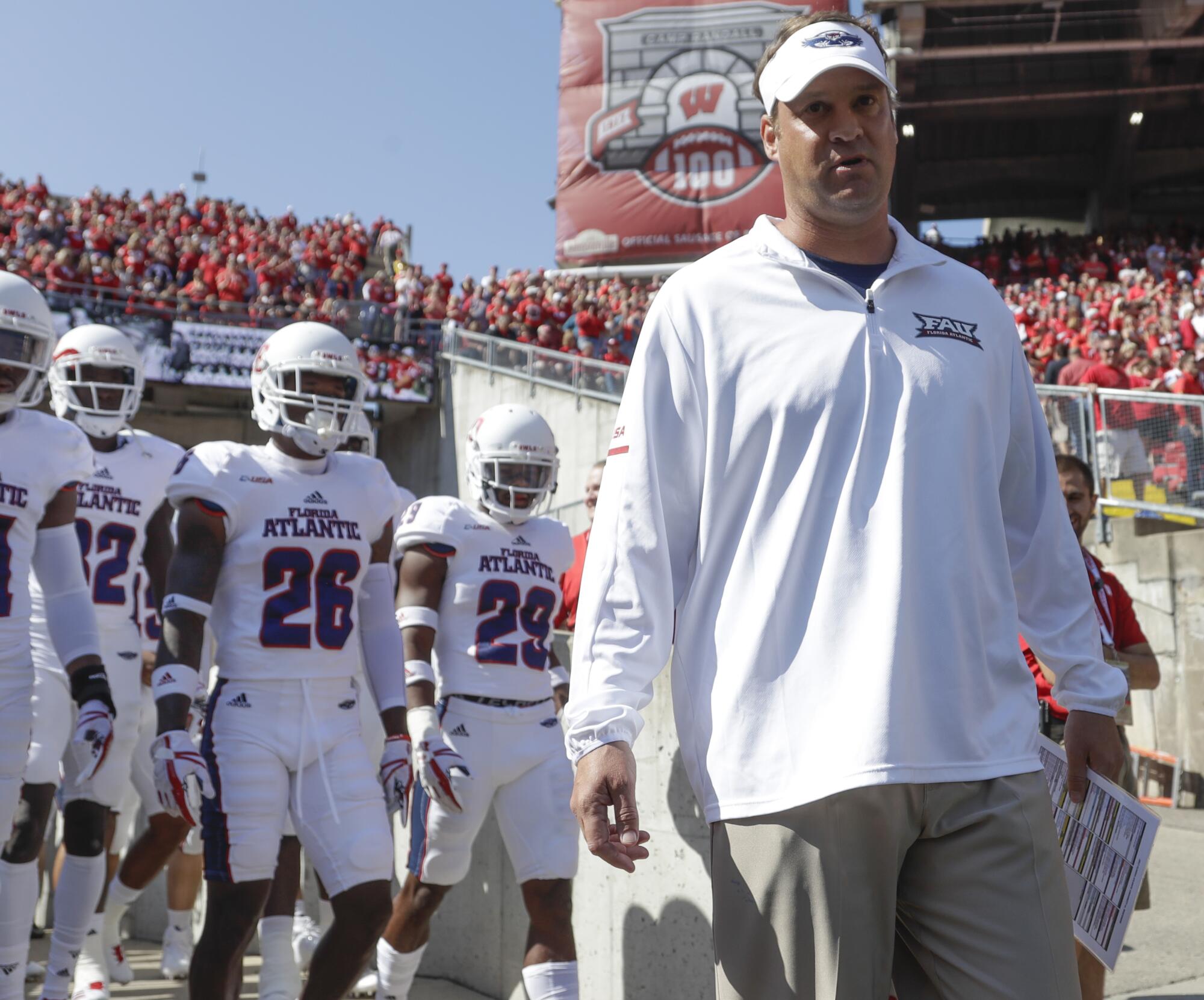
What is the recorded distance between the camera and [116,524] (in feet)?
18.7

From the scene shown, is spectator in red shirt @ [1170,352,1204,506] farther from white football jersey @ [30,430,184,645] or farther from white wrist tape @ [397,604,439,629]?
white football jersey @ [30,430,184,645]

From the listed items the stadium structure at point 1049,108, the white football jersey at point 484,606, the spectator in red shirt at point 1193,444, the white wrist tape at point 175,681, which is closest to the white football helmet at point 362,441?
the white football jersey at point 484,606

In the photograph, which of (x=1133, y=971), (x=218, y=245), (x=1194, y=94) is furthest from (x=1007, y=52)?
(x=1133, y=971)

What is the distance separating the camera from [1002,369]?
2.28 m

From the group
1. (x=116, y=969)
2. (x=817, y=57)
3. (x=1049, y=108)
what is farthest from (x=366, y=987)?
(x=1049, y=108)

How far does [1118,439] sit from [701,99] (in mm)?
18875

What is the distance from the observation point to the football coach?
6.34 ft

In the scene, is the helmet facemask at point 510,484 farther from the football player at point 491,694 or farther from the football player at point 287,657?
the football player at point 287,657

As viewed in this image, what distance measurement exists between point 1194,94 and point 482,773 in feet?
86.1

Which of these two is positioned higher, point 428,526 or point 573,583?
point 428,526

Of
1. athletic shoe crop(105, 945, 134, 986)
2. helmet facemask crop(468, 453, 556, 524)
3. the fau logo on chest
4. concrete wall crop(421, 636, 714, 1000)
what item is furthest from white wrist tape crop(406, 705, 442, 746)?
the fau logo on chest

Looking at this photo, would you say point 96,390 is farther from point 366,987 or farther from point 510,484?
point 366,987

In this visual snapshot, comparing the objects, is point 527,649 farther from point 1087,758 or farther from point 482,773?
point 1087,758

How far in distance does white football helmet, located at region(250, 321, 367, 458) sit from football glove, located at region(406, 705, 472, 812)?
100cm
